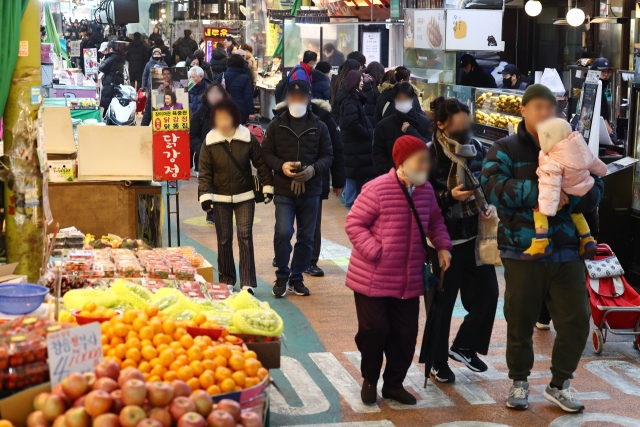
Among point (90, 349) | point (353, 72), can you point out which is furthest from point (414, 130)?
point (90, 349)

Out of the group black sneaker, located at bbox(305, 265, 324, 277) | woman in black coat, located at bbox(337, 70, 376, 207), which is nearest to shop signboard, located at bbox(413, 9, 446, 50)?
woman in black coat, located at bbox(337, 70, 376, 207)

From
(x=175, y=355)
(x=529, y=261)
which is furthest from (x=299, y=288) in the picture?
(x=175, y=355)

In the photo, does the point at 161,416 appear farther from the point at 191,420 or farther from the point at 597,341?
the point at 597,341

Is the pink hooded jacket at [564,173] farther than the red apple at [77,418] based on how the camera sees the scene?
Yes

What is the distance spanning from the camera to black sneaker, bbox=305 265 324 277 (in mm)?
7934

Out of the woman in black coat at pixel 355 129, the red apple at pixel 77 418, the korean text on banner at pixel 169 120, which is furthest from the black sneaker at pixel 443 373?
the woman in black coat at pixel 355 129

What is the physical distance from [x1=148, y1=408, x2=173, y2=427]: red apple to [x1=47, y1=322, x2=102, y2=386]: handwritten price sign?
19.1 inches

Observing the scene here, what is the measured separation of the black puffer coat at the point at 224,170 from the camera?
6.80 m

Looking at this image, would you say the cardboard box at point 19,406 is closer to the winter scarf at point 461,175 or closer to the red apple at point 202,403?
the red apple at point 202,403

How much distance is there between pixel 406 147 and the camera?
463cm

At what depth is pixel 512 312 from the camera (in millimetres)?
4723

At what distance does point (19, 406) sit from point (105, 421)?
454 millimetres

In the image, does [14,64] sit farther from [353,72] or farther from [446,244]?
[353,72]

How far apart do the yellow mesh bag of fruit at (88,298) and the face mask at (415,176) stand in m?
1.91
